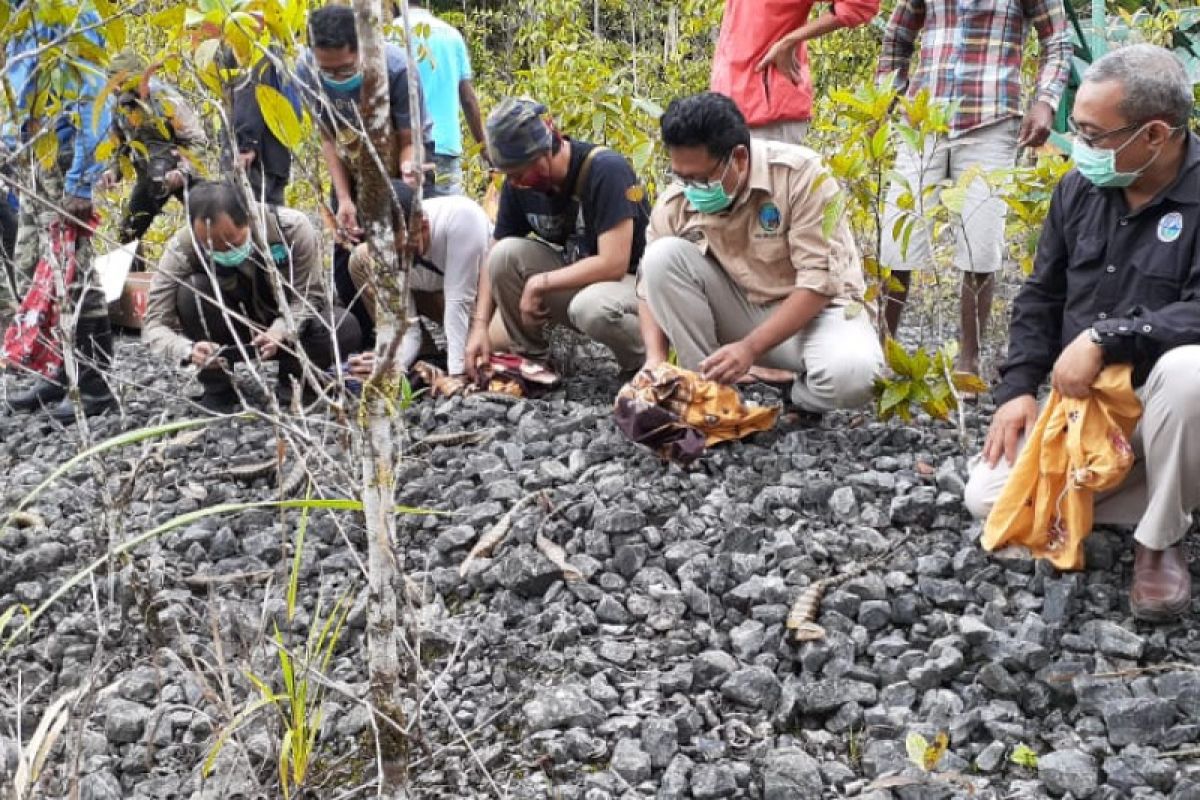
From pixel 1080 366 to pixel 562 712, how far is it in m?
1.33

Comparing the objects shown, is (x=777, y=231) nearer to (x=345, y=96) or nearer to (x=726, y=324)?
(x=726, y=324)

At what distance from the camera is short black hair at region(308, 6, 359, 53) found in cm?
382

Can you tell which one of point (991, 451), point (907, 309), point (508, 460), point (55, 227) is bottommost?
point (907, 309)

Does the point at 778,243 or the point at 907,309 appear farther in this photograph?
the point at 907,309

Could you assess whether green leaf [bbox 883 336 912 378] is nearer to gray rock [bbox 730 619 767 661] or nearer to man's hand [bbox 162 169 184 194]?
gray rock [bbox 730 619 767 661]

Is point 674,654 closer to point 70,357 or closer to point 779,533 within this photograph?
point 779,533

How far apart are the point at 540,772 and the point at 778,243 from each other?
2.01 meters

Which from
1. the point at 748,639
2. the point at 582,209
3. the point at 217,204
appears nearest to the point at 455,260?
the point at 582,209

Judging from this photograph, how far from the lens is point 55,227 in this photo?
3.84m

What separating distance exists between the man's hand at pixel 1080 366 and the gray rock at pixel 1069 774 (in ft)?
2.77

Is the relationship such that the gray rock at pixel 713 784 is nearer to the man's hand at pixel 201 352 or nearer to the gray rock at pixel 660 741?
the gray rock at pixel 660 741

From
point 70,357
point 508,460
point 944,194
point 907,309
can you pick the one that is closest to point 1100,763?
point 944,194

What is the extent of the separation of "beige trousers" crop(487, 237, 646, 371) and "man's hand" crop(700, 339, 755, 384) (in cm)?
68

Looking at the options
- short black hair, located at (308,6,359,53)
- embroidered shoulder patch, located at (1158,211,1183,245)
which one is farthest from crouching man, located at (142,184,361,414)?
embroidered shoulder patch, located at (1158,211,1183,245)
